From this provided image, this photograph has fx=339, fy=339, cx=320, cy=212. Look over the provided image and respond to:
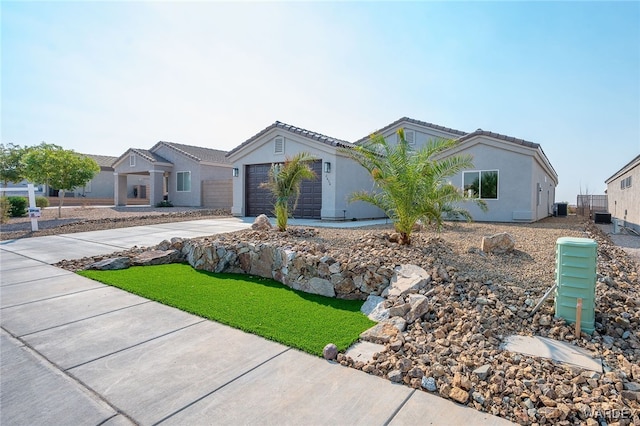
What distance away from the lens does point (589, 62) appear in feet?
36.8

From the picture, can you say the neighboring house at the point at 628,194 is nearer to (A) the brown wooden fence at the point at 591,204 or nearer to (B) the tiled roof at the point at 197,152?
(A) the brown wooden fence at the point at 591,204

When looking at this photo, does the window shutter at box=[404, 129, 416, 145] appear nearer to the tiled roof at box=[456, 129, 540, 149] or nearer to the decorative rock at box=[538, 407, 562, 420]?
the tiled roof at box=[456, 129, 540, 149]

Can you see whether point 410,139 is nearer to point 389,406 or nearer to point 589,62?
point 589,62

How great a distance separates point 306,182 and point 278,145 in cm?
231

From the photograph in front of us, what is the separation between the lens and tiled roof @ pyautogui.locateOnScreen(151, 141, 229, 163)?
25.3m

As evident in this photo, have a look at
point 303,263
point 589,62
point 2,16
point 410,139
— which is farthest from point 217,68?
point 410,139

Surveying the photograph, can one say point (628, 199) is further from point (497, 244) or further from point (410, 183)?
point (410, 183)

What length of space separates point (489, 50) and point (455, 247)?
694cm

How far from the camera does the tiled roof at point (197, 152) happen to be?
25.3m

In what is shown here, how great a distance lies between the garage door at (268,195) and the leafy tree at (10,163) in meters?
24.6

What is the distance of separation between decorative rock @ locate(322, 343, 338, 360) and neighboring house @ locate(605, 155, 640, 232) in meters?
17.1

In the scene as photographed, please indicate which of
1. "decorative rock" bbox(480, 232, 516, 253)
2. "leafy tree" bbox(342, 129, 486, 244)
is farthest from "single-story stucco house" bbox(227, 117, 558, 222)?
"decorative rock" bbox(480, 232, 516, 253)

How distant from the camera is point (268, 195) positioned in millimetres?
17250

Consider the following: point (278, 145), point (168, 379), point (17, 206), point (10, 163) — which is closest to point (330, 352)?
point (168, 379)
